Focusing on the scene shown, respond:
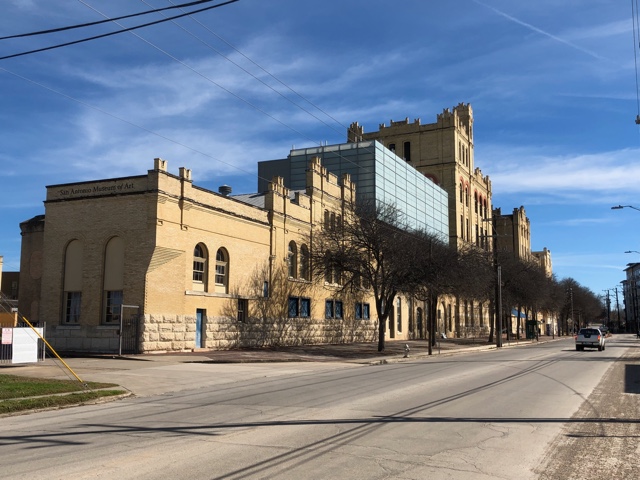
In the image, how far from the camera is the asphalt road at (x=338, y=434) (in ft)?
23.7

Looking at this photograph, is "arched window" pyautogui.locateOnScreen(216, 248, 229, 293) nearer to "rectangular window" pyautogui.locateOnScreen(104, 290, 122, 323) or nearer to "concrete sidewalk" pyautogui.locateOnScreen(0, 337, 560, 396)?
"concrete sidewalk" pyautogui.locateOnScreen(0, 337, 560, 396)

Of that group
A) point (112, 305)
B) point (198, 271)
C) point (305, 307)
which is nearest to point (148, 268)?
point (112, 305)

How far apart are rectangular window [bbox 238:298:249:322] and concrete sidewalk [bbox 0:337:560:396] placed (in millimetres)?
2563

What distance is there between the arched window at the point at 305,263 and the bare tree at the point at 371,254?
81 centimetres

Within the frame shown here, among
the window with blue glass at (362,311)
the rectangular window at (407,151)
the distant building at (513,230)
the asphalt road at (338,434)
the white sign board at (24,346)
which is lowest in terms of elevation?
the asphalt road at (338,434)

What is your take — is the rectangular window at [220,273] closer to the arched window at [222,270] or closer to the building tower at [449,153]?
the arched window at [222,270]

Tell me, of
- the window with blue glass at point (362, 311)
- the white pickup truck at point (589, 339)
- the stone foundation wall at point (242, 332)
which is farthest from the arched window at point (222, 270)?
the white pickup truck at point (589, 339)

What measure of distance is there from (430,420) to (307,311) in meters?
32.0

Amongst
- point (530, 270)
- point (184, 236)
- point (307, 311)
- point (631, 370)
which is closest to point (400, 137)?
point (530, 270)

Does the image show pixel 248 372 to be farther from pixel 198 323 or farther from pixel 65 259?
pixel 65 259

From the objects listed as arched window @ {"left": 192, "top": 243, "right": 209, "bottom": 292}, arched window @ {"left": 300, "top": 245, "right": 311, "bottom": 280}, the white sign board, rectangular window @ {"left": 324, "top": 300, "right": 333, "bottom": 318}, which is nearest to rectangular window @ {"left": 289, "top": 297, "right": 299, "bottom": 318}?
arched window @ {"left": 300, "top": 245, "right": 311, "bottom": 280}

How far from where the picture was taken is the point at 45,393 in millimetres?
14523

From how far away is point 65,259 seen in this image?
31281 mm

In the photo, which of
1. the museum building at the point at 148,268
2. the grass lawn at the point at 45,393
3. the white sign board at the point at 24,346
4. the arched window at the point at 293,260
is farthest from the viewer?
the arched window at the point at 293,260
